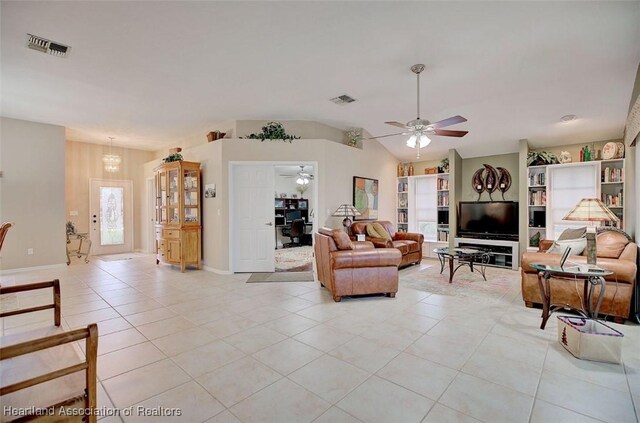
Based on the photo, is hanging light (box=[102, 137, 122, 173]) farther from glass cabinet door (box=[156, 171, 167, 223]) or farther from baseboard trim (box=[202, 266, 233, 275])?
baseboard trim (box=[202, 266, 233, 275])

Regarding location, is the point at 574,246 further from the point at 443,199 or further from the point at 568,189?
the point at 443,199

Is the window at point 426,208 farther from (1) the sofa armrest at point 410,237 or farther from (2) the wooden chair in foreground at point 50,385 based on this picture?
(2) the wooden chair in foreground at point 50,385

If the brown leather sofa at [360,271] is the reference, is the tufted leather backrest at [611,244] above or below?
above

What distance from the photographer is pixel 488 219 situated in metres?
6.43

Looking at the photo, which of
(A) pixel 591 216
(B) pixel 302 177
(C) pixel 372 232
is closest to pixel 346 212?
(C) pixel 372 232

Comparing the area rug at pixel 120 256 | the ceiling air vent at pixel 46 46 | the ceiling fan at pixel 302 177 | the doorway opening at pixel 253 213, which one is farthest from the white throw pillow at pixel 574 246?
the area rug at pixel 120 256

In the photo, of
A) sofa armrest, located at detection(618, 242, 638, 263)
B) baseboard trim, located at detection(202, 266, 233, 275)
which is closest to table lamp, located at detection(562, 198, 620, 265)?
sofa armrest, located at detection(618, 242, 638, 263)

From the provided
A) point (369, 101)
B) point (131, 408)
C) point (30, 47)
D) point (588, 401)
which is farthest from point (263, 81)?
point (588, 401)

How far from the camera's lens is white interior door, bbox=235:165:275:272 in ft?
18.4

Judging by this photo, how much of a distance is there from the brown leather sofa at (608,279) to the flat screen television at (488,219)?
228 cm

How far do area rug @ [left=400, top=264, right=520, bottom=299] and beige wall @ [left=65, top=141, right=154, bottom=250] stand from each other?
7.42m

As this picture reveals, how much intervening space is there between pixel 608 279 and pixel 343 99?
13.2ft

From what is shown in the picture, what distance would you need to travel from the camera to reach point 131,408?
1.87 metres

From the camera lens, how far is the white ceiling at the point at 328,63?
2.66 m
